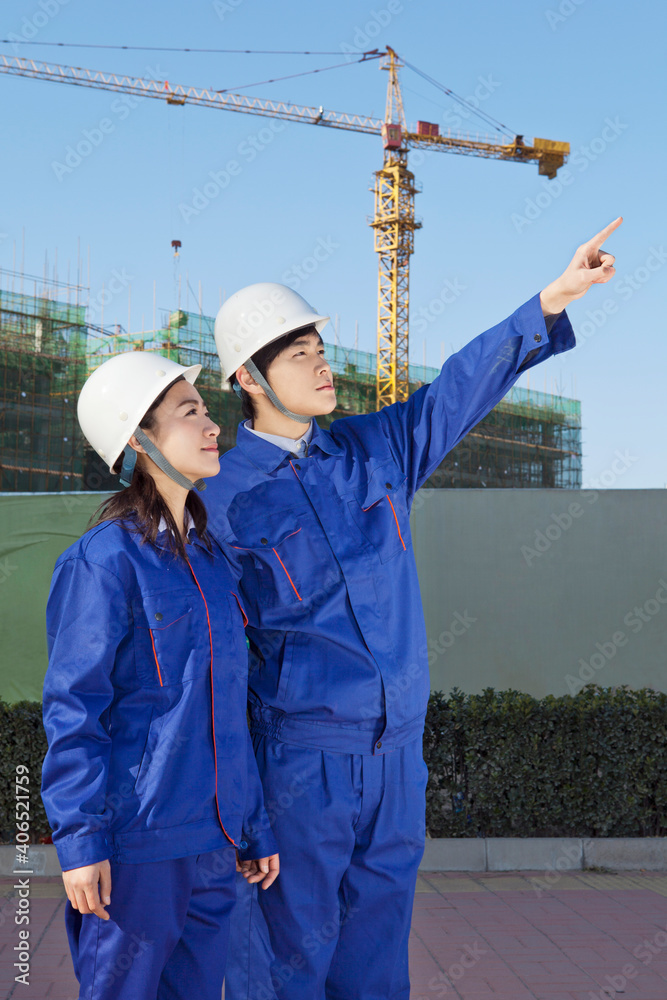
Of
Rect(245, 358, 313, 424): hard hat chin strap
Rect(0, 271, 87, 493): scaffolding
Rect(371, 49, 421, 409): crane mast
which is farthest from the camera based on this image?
Rect(371, 49, 421, 409): crane mast

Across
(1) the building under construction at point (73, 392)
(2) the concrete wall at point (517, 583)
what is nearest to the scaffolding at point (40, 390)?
(1) the building under construction at point (73, 392)

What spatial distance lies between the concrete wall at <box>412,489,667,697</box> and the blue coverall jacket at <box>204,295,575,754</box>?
390 centimetres

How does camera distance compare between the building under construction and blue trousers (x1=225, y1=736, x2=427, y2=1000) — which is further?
the building under construction

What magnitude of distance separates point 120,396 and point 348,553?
60 cm

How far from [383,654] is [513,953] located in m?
2.18

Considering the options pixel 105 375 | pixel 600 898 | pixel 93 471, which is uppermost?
pixel 93 471

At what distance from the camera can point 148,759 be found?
5.99 feet

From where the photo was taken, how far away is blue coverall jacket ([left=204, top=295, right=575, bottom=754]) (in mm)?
2041

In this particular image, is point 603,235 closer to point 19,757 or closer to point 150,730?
point 150,730

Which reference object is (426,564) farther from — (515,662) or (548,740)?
(548,740)

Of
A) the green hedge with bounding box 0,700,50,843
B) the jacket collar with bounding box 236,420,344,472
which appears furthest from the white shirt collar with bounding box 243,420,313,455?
the green hedge with bounding box 0,700,50,843

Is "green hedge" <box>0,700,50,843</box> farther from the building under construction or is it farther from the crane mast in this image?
the crane mast

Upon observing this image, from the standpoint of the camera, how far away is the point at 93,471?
2005 cm

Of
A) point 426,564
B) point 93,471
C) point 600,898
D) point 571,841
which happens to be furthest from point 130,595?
point 93,471
